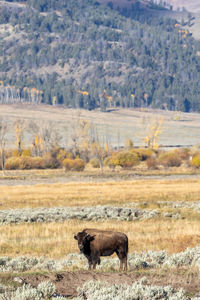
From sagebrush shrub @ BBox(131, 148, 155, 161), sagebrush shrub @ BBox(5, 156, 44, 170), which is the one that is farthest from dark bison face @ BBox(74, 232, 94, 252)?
sagebrush shrub @ BBox(131, 148, 155, 161)

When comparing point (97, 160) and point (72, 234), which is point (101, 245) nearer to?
point (72, 234)

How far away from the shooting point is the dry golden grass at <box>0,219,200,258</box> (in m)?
17.0

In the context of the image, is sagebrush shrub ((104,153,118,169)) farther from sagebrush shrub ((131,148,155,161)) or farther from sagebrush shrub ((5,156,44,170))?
sagebrush shrub ((5,156,44,170))

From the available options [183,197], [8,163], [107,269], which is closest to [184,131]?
[8,163]

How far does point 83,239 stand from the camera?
11438 mm

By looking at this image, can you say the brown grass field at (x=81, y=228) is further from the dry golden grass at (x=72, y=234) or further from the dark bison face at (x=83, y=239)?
the dark bison face at (x=83, y=239)

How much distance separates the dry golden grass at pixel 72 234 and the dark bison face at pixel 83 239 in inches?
174

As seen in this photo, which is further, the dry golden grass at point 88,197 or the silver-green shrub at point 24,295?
the dry golden grass at point 88,197

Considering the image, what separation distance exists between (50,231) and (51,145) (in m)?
77.1

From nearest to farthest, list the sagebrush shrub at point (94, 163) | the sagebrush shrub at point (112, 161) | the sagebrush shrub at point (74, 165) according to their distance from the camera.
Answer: the sagebrush shrub at point (74, 165) < the sagebrush shrub at point (112, 161) < the sagebrush shrub at point (94, 163)

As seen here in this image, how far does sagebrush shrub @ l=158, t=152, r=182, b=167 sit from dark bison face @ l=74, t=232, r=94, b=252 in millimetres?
74323

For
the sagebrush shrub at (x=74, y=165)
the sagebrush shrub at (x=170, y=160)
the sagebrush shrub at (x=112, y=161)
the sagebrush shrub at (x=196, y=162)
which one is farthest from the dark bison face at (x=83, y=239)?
the sagebrush shrub at (x=170, y=160)

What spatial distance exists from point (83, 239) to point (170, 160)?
75.6m

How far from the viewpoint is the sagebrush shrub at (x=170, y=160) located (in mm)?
85644
